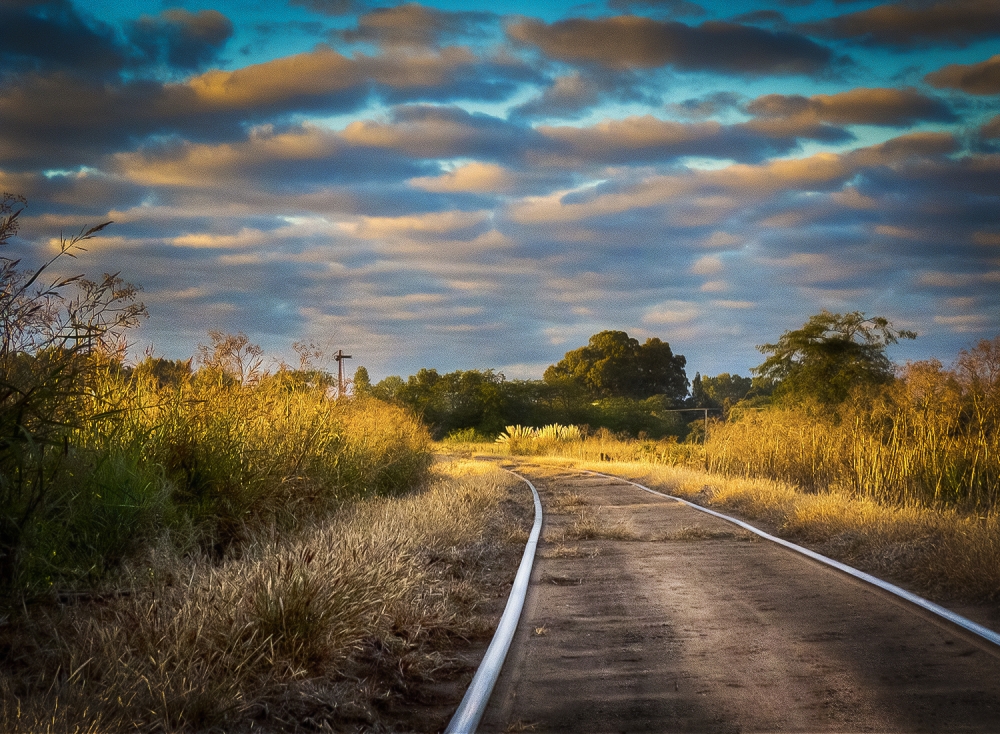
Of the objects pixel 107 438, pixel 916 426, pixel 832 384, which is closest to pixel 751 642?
pixel 107 438

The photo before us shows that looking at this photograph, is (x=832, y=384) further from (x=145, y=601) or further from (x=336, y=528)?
(x=145, y=601)

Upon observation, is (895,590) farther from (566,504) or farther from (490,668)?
(566,504)

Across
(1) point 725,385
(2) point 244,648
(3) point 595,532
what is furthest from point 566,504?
(1) point 725,385

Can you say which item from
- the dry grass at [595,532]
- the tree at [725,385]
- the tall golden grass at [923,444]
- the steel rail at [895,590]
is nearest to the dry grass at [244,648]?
the steel rail at [895,590]

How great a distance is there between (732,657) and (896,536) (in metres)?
5.82

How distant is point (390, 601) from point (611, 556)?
517cm

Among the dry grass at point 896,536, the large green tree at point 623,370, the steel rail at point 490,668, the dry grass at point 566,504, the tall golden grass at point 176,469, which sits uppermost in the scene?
the large green tree at point 623,370

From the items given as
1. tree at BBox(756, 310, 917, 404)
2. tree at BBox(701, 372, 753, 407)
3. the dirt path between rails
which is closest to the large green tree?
tree at BBox(701, 372, 753, 407)

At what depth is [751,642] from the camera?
6602 mm

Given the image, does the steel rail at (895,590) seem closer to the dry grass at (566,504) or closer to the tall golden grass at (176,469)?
the dry grass at (566,504)

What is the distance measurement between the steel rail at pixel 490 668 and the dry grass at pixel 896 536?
3.87 metres

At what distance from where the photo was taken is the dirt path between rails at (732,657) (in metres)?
4.92

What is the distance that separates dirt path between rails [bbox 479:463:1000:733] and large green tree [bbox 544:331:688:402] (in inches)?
3484

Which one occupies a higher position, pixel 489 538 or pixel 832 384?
pixel 832 384
